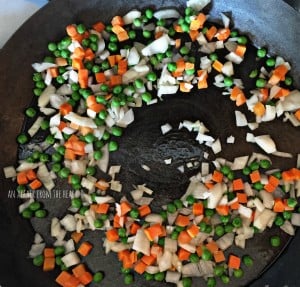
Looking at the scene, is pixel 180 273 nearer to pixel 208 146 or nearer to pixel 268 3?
pixel 208 146

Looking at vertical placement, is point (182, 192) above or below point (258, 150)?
below

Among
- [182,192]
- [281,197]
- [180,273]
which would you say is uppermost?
[281,197]

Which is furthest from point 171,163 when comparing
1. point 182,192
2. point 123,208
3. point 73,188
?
point 73,188

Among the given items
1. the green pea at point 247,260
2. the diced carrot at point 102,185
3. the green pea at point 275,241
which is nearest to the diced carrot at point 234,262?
the green pea at point 247,260

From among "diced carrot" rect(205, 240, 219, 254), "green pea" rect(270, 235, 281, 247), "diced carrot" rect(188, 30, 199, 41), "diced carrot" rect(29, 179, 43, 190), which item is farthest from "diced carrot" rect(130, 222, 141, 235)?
"diced carrot" rect(188, 30, 199, 41)

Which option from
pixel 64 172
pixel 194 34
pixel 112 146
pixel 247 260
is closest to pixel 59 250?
pixel 64 172

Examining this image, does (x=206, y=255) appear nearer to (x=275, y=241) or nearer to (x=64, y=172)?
(x=275, y=241)
